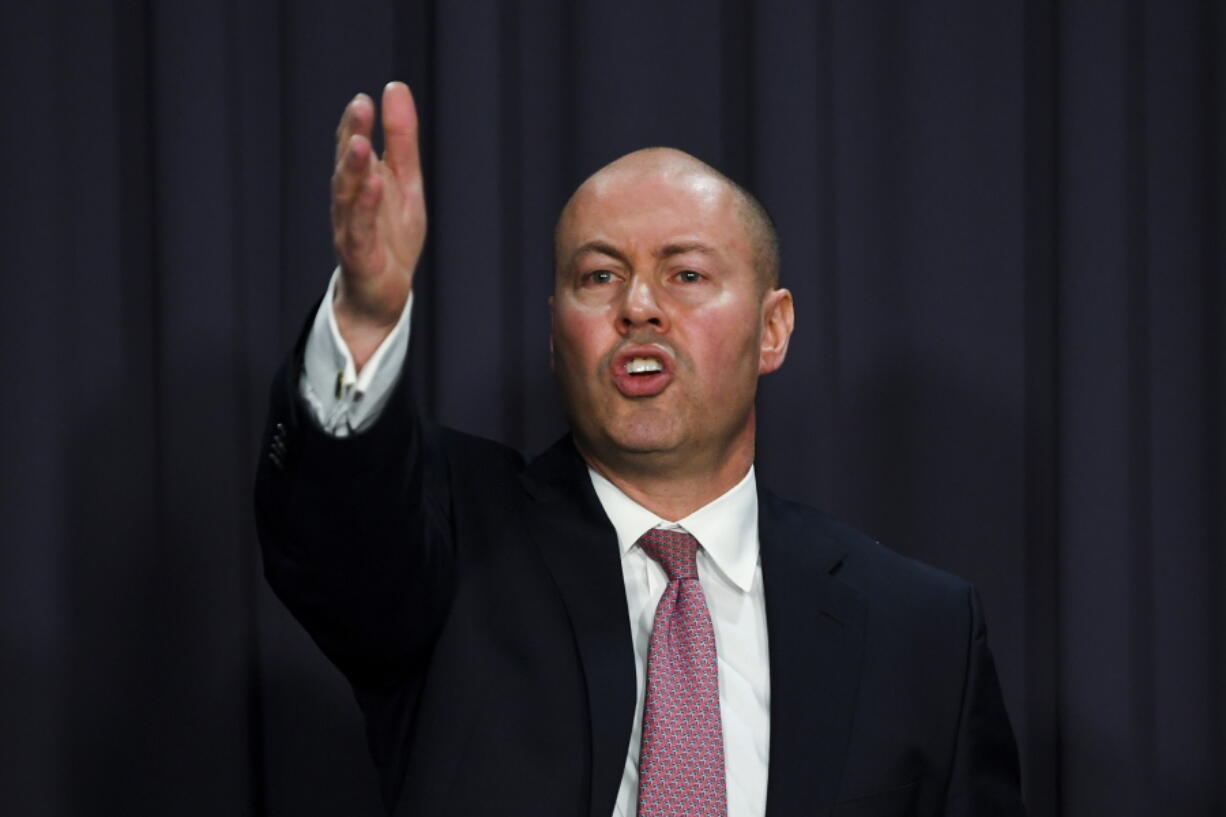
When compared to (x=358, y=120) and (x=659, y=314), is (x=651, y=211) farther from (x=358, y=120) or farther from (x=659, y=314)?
(x=358, y=120)

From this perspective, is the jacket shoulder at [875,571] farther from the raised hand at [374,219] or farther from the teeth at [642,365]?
the raised hand at [374,219]

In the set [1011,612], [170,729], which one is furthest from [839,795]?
[170,729]

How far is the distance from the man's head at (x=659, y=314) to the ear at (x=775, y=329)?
0.05 metres

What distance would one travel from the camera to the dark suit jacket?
1.11 m

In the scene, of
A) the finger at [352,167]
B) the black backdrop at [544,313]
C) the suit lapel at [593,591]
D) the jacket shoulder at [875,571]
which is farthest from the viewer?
the black backdrop at [544,313]

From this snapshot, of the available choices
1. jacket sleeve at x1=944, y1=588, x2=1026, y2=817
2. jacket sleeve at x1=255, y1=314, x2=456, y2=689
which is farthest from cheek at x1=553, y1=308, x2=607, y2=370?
jacket sleeve at x1=944, y1=588, x2=1026, y2=817

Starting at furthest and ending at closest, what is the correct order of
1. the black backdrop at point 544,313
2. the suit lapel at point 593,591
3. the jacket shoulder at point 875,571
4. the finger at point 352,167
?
1. the black backdrop at point 544,313
2. the jacket shoulder at point 875,571
3. the suit lapel at point 593,591
4. the finger at point 352,167

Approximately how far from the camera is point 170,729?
5.56ft

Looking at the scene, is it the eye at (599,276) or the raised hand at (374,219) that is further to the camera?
the eye at (599,276)

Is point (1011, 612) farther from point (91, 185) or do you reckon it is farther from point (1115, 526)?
point (91, 185)

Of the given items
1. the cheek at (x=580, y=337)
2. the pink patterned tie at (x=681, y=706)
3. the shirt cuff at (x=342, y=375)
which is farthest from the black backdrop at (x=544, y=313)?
the shirt cuff at (x=342, y=375)

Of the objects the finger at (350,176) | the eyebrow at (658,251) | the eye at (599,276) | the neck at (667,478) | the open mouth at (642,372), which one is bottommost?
the neck at (667,478)

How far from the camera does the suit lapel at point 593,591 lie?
125 centimetres

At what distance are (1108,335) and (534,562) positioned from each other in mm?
938
